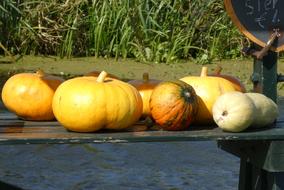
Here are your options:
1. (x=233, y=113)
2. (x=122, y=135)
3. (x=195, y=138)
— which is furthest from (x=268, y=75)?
(x=122, y=135)

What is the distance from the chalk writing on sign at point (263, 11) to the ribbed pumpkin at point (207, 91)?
1.14ft

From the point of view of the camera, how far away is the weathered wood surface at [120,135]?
319cm

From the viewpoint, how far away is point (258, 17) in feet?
12.4

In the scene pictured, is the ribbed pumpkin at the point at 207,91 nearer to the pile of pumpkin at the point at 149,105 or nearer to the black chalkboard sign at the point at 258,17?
the pile of pumpkin at the point at 149,105

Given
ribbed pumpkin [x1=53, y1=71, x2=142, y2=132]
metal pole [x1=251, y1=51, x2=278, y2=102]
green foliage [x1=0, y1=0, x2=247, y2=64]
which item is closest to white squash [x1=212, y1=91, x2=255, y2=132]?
ribbed pumpkin [x1=53, y1=71, x2=142, y2=132]

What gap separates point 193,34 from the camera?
35.8 ft

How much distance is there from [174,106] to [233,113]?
25 centimetres

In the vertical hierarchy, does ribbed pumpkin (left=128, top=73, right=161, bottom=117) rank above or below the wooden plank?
above

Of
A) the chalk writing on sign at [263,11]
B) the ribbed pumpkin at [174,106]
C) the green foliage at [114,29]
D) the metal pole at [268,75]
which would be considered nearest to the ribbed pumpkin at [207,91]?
the ribbed pumpkin at [174,106]

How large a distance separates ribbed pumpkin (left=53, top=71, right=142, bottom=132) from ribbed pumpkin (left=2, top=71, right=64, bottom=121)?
21 cm

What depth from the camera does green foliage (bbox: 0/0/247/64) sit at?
10414 millimetres

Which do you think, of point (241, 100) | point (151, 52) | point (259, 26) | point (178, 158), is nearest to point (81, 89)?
point (241, 100)

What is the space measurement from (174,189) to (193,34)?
5.64 m

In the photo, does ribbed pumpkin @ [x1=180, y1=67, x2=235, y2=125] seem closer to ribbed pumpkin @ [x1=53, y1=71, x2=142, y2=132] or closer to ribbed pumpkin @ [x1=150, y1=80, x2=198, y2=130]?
ribbed pumpkin @ [x1=150, y1=80, x2=198, y2=130]
